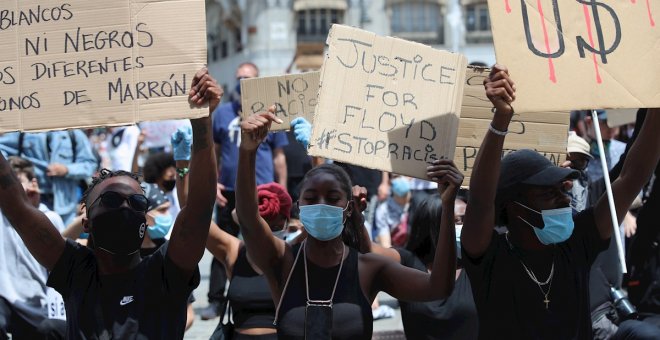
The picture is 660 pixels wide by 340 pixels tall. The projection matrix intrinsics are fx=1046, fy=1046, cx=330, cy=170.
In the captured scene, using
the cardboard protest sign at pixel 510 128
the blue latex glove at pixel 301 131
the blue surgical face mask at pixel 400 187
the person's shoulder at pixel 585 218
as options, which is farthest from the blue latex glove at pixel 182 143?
the blue surgical face mask at pixel 400 187

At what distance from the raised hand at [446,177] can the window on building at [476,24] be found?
141ft

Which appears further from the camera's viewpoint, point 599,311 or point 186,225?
point 599,311

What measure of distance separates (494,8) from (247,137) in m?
1.07

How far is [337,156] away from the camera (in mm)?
4234

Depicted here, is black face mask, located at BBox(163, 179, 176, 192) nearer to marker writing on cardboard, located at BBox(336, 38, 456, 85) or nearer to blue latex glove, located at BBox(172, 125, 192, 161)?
blue latex glove, located at BBox(172, 125, 192, 161)

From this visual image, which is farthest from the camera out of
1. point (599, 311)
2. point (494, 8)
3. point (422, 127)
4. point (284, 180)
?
point (284, 180)

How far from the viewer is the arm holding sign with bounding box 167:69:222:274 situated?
148 inches

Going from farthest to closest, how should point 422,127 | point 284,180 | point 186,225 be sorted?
point 284,180 < point 422,127 < point 186,225

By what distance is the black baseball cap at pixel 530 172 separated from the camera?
4.01 meters

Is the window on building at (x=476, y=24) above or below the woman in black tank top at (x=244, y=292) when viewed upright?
below

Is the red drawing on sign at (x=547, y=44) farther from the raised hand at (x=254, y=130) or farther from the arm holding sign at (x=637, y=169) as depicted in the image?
the raised hand at (x=254, y=130)

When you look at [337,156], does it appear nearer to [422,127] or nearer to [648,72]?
[422,127]

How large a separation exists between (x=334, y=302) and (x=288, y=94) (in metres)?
2.36

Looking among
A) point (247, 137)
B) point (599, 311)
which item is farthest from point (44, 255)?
point (599, 311)
